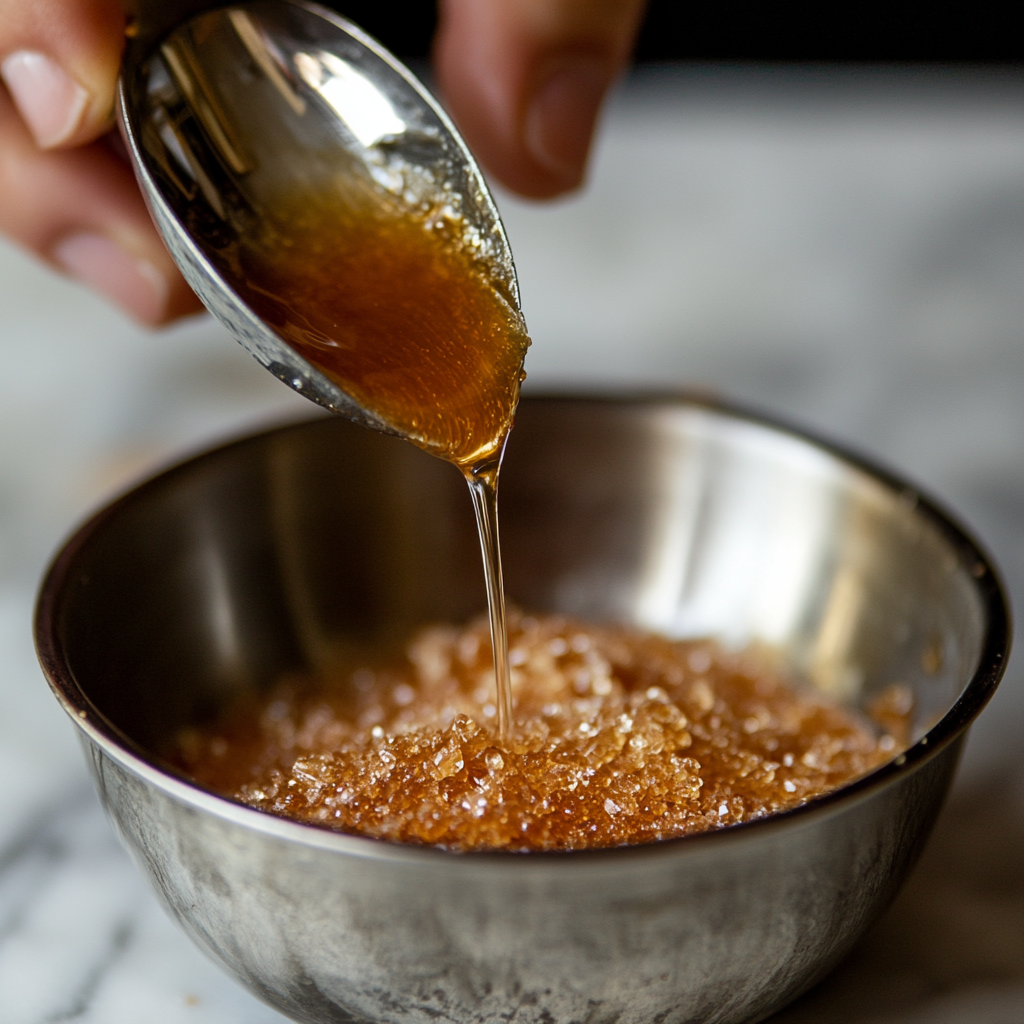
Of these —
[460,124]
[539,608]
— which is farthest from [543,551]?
[460,124]

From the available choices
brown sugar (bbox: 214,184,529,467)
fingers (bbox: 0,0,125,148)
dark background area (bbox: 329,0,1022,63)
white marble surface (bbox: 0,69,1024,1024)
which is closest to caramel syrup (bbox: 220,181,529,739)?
brown sugar (bbox: 214,184,529,467)

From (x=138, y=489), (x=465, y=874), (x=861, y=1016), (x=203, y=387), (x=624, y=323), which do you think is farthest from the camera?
(x=624, y=323)

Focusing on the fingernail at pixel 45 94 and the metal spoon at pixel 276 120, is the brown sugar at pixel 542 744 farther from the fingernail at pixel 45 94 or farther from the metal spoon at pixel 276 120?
the fingernail at pixel 45 94

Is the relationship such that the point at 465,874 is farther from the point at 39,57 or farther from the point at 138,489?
the point at 39,57

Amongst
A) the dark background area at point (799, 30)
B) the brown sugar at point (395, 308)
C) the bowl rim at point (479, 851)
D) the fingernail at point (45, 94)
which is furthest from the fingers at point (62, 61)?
the dark background area at point (799, 30)

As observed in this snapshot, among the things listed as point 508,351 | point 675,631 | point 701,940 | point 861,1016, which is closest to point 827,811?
point 701,940

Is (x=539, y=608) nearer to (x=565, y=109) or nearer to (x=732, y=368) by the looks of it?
(x=565, y=109)

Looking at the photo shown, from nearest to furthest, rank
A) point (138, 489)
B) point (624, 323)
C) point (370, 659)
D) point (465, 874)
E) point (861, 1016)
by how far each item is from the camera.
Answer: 1. point (465, 874)
2. point (861, 1016)
3. point (138, 489)
4. point (370, 659)
5. point (624, 323)
